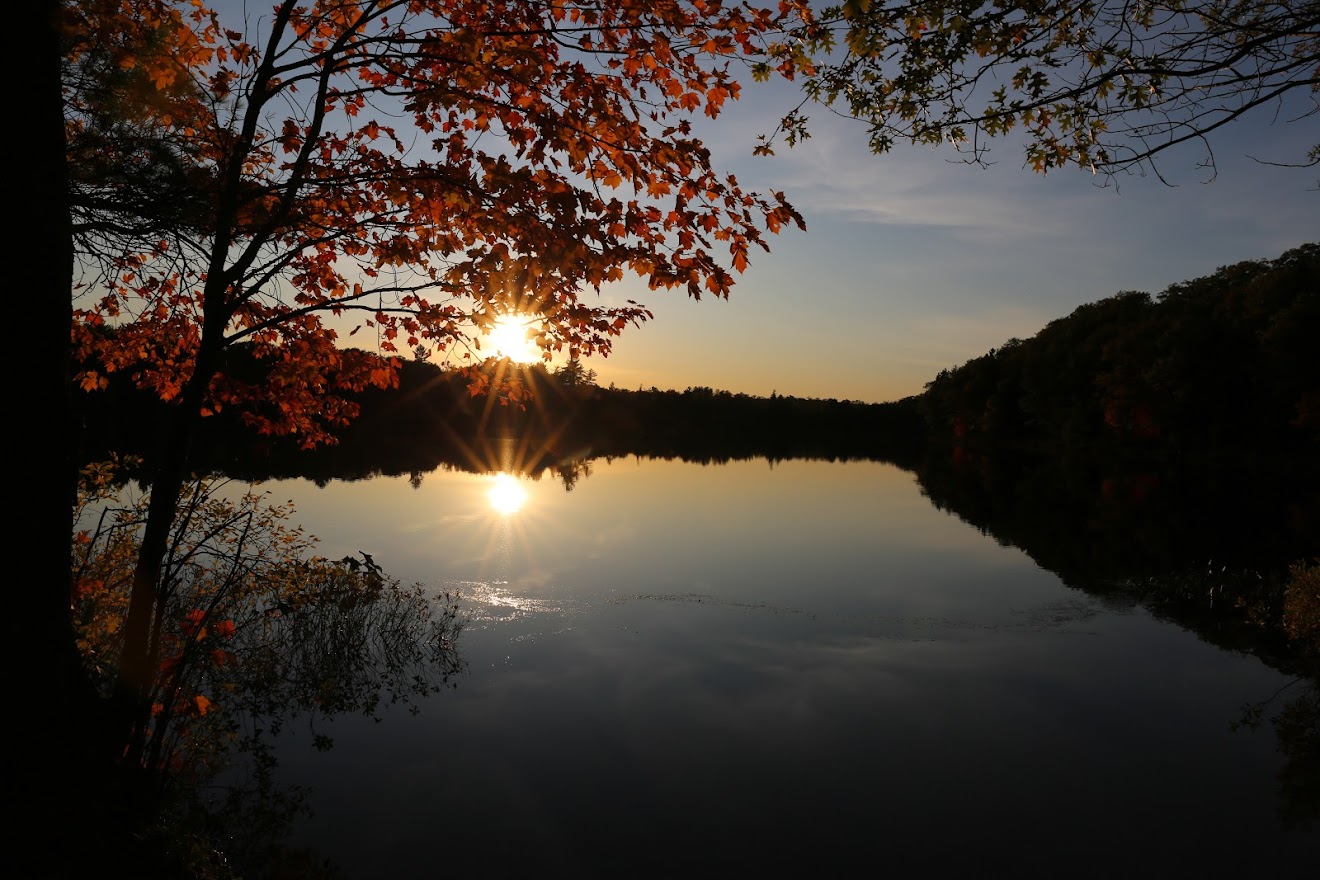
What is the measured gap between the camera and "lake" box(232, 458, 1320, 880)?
330 inches

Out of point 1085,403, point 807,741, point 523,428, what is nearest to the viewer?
point 807,741

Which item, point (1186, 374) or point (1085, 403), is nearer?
point (1186, 374)

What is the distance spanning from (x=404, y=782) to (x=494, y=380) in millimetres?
5061

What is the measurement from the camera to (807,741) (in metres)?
11.0

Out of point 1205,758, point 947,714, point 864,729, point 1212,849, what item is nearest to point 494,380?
point 864,729

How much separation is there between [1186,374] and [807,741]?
2477 inches

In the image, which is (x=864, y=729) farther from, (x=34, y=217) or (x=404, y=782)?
(x=34, y=217)

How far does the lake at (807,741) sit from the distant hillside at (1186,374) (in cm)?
4596

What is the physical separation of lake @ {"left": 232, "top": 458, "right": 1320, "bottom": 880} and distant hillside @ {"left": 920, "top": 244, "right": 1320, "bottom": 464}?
46.0 metres

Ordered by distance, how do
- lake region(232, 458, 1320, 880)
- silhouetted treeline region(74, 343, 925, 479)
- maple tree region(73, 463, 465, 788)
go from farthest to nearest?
1. silhouetted treeline region(74, 343, 925, 479)
2. maple tree region(73, 463, 465, 788)
3. lake region(232, 458, 1320, 880)

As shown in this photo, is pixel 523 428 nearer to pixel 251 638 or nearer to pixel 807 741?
pixel 251 638

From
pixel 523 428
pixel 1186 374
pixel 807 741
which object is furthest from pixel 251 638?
pixel 523 428

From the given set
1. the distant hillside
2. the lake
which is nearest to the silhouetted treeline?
the lake

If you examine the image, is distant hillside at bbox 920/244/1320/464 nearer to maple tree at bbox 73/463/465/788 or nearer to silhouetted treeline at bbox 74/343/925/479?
silhouetted treeline at bbox 74/343/925/479
